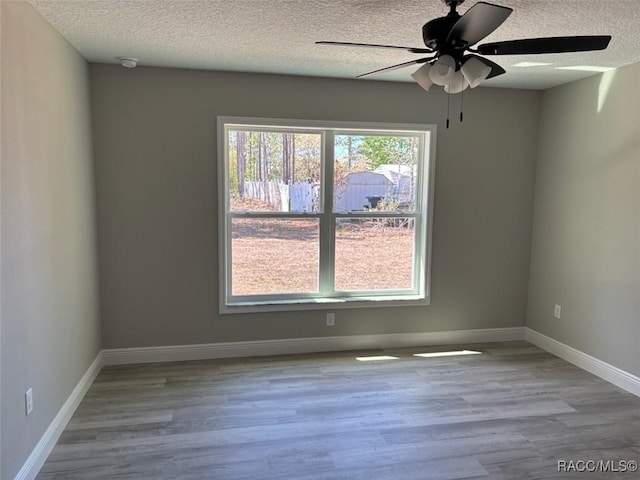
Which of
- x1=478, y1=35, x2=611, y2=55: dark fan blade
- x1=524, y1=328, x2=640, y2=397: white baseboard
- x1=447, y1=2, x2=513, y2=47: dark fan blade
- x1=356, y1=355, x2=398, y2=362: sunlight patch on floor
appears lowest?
x1=356, y1=355, x2=398, y2=362: sunlight patch on floor

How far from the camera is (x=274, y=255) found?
12.7 feet

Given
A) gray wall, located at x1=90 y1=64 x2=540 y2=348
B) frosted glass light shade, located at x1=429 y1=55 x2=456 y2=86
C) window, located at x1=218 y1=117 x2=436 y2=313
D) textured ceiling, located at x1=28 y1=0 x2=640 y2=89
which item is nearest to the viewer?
frosted glass light shade, located at x1=429 y1=55 x2=456 y2=86

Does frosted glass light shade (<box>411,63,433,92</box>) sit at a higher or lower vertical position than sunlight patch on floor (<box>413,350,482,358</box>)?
higher

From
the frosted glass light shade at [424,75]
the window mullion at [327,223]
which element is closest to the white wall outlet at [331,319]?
the window mullion at [327,223]

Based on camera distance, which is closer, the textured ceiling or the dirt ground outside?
the textured ceiling

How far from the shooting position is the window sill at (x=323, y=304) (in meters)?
3.79

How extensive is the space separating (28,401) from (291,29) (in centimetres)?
239

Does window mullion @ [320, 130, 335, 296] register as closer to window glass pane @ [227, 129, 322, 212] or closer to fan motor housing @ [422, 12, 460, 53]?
window glass pane @ [227, 129, 322, 212]

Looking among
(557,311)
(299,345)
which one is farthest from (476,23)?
(557,311)

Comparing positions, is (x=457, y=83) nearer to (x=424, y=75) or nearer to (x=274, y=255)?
(x=424, y=75)

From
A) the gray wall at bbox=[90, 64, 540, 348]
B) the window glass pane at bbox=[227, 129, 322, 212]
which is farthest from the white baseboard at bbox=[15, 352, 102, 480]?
the window glass pane at bbox=[227, 129, 322, 212]

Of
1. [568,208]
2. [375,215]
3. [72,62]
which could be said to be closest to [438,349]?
[375,215]

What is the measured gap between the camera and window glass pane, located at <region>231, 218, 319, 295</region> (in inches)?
150

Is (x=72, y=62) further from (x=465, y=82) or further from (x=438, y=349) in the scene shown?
(x=438, y=349)
